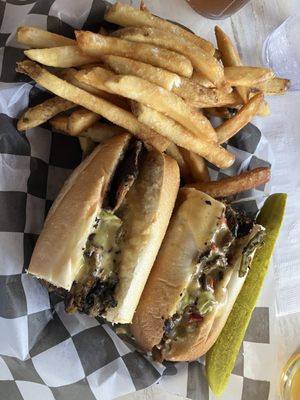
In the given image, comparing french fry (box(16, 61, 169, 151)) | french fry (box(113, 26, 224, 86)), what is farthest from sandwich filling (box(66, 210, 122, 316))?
french fry (box(113, 26, 224, 86))

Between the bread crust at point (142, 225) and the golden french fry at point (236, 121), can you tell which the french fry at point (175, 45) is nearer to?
the golden french fry at point (236, 121)

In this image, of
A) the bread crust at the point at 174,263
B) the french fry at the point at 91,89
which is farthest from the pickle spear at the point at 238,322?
the french fry at the point at 91,89

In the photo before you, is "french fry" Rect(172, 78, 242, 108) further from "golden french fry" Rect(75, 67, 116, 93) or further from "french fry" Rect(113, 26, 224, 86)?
"golden french fry" Rect(75, 67, 116, 93)

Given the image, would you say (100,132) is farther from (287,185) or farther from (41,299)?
(287,185)

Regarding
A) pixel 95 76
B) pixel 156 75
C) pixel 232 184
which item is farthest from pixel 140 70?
pixel 232 184

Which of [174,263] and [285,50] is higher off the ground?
[285,50]

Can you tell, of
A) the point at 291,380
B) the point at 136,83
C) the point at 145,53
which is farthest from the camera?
the point at 291,380

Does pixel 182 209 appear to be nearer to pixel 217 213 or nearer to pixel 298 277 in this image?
pixel 217 213
